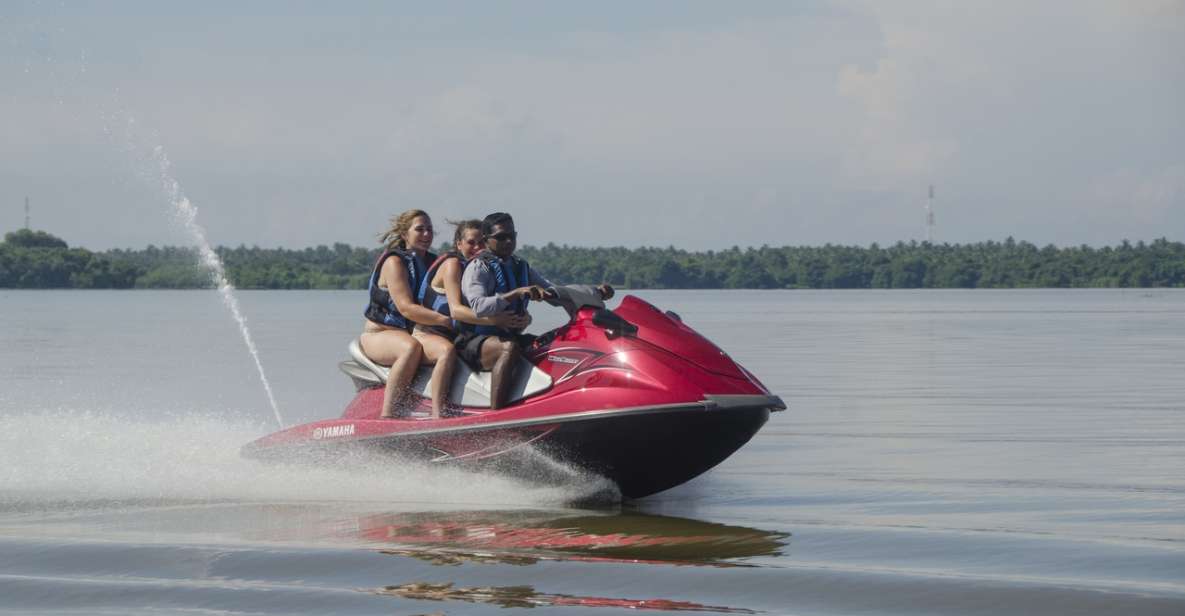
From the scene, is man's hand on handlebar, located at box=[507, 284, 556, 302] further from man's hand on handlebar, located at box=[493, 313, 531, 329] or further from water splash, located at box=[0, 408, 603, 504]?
water splash, located at box=[0, 408, 603, 504]

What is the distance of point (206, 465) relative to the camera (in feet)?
36.3

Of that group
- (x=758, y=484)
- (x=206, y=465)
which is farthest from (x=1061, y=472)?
(x=206, y=465)

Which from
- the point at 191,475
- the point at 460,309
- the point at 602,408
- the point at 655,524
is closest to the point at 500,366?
the point at 460,309

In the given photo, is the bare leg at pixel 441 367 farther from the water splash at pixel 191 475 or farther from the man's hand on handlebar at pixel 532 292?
the man's hand on handlebar at pixel 532 292

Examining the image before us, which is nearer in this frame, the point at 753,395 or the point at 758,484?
the point at 753,395

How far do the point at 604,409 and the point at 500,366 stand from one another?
741mm

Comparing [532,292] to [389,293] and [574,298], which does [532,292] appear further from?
[389,293]

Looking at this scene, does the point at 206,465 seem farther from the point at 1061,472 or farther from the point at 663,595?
the point at 1061,472

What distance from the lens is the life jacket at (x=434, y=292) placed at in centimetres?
970

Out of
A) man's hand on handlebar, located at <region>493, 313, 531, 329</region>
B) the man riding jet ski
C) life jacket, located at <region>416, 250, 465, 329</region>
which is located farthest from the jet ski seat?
life jacket, located at <region>416, 250, 465, 329</region>

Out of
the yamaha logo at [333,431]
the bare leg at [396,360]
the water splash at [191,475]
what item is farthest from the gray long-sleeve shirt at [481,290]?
the yamaha logo at [333,431]

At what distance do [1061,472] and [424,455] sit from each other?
4.56m

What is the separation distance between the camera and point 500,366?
9359 mm

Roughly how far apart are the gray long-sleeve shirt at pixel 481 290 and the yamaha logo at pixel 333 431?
119 cm
